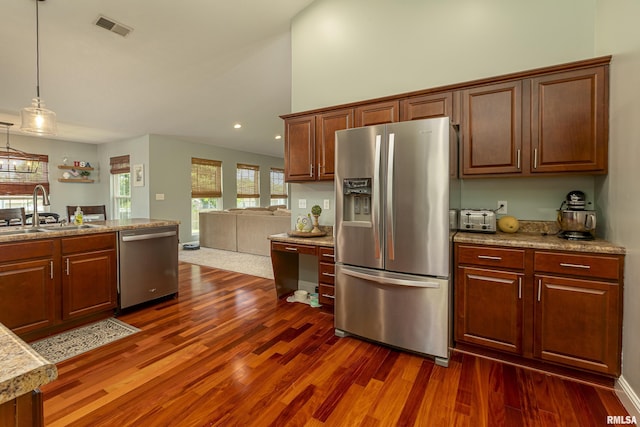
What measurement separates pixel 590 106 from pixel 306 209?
2630 mm

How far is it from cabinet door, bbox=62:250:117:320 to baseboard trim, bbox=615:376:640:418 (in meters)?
3.86

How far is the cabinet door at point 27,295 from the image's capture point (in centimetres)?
227

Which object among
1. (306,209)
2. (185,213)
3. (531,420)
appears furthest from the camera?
(185,213)

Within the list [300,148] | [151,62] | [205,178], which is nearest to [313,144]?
[300,148]

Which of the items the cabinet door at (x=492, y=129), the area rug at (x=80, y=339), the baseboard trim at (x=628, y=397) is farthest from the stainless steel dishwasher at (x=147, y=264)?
the baseboard trim at (x=628, y=397)

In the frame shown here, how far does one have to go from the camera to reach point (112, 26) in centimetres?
313

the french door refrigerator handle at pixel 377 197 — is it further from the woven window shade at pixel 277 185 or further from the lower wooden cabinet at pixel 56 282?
the woven window shade at pixel 277 185

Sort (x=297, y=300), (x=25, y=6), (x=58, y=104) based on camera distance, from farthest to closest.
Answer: (x=58, y=104) → (x=297, y=300) → (x=25, y=6)

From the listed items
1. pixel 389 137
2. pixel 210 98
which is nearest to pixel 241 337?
pixel 389 137

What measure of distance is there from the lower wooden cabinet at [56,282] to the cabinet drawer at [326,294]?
6.54 feet

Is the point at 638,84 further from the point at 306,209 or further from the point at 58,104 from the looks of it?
the point at 58,104

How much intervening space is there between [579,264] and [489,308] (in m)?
0.60

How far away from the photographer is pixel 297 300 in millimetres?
3352

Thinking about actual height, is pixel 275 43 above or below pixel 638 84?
above
